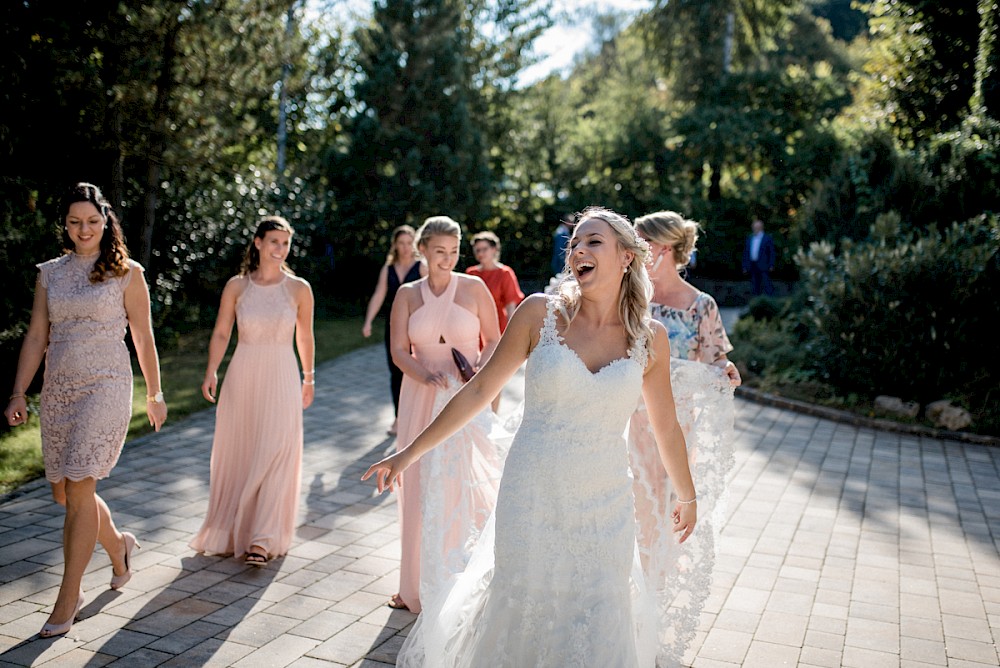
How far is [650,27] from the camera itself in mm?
33062

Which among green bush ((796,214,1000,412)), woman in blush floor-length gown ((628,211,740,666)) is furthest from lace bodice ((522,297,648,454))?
green bush ((796,214,1000,412))

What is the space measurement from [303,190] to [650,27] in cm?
1715

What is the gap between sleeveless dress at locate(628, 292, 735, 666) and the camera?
181 inches

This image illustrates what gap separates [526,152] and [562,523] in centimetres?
2446

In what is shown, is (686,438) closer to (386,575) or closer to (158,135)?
(386,575)

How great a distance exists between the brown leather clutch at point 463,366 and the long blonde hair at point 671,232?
1301 millimetres

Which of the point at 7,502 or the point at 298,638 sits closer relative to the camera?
the point at 298,638

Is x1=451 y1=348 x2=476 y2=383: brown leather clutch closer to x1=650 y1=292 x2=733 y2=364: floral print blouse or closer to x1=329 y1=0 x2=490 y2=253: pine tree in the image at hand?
x1=650 y1=292 x2=733 y2=364: floral print blouse

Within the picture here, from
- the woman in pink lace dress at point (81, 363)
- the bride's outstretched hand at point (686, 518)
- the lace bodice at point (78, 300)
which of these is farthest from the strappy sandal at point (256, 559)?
the bride's outstretched hand at point (686, 518)

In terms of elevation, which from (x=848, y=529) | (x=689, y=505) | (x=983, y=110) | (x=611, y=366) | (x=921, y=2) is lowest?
(x=848, y=529)

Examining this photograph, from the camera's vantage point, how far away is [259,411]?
604 centimetres

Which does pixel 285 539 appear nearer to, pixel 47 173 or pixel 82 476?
pixel 82 476

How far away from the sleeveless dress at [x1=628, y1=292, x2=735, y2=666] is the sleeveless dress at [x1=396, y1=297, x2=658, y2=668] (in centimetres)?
123

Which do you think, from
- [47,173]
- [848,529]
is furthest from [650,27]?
[848,529]
